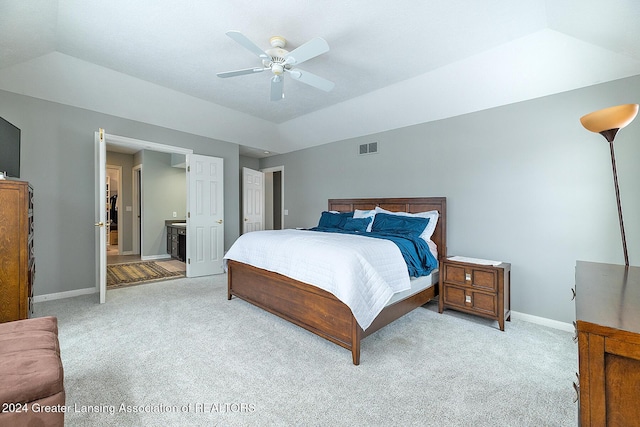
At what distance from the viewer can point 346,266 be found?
2264 millimetres

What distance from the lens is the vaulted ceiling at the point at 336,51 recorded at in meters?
2.23

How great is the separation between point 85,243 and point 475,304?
5116mm

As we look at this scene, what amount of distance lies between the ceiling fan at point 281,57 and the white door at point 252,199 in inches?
134

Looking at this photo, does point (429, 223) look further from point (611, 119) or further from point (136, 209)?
point (136, 209)

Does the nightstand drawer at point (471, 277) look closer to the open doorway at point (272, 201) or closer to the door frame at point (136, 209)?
the open doorway at point (272, 201)

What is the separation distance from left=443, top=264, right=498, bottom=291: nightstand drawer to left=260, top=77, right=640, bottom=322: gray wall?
61 cm

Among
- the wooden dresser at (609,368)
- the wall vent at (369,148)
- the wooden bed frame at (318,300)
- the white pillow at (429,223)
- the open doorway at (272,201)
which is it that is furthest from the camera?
the open doorway at (272,201)

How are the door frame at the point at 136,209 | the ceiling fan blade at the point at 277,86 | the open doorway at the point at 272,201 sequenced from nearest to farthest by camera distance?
the ceiling fan blade at the point at 277,86, the door frame at the point at 136,209, the open doorway at the point at 272,201

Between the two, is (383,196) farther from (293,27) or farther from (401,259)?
(293,27)

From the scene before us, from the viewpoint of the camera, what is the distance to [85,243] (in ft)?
12.8

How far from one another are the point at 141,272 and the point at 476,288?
216 inches

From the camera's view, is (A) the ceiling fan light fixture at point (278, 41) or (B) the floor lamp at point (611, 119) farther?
(A) the ceiling fan light fixture at point (278, 41)

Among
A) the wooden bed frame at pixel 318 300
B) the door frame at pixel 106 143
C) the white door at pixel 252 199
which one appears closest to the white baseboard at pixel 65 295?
the door frame at pixel 106 143

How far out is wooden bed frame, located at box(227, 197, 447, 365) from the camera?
2322 mm
